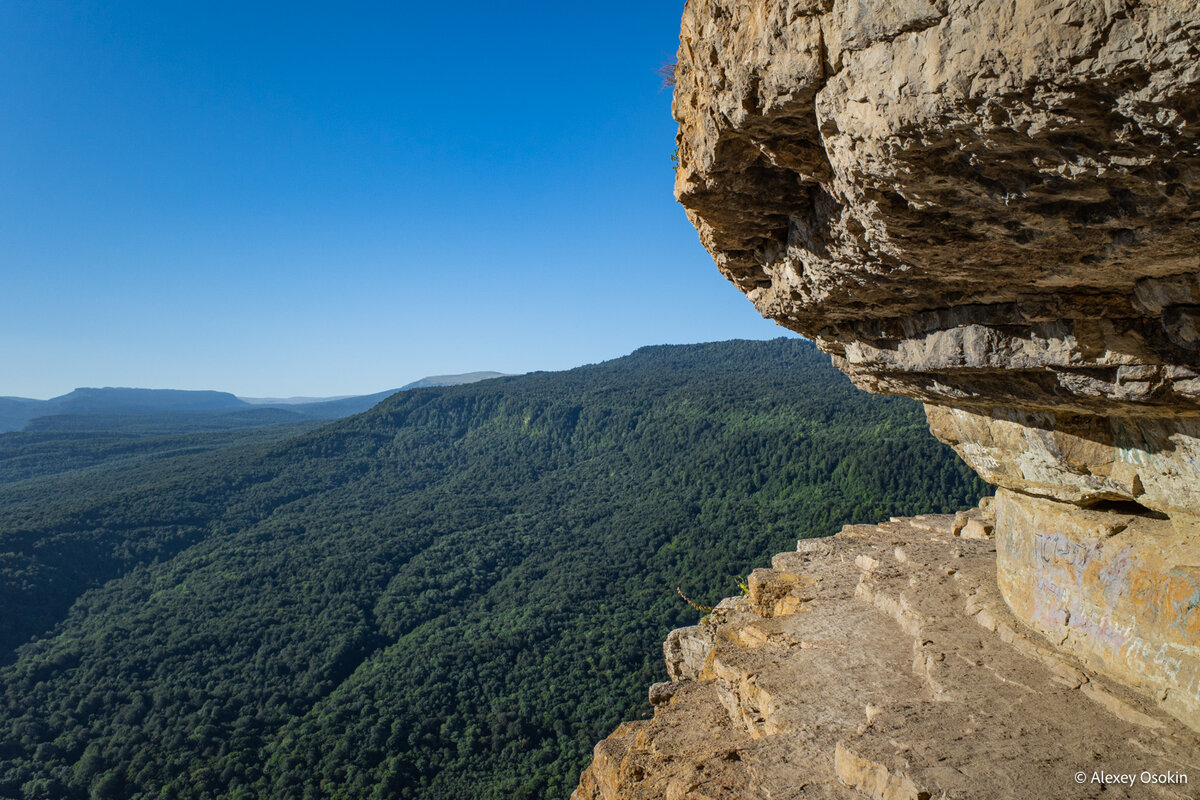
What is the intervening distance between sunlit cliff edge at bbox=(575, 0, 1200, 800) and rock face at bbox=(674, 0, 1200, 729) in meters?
0.02

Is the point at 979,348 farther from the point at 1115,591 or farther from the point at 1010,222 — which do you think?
the point at 1115,591

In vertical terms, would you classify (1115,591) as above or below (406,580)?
above

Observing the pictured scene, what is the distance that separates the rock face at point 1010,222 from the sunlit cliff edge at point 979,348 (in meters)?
0.02

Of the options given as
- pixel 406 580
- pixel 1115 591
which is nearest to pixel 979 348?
pixel 1115 591

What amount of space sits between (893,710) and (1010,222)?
7.78 m

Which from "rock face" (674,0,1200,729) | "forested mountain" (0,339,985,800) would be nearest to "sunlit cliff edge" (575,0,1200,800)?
"rock face" (674,0,1200,729)

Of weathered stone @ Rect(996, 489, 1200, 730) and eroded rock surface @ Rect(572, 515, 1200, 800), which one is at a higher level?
weathered stone @ Rect(996, 489, 1200, 730)

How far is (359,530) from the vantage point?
98750mm

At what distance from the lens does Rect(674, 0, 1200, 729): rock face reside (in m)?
2.52

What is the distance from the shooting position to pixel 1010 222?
3.62 metres

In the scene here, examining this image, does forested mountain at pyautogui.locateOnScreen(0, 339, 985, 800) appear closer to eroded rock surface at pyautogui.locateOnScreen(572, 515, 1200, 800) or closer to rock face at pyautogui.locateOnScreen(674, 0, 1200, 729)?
eroded rock surface at pyautogui.locateOnScreen(572, 515, 1200, 800)

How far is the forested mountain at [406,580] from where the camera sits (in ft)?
153

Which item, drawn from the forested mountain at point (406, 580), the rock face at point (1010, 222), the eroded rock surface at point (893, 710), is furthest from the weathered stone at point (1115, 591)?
the forested mountain at point (406, 580)

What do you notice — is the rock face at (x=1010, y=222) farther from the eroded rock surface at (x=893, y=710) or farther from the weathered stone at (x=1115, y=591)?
the eroded rock surface at (x=893, y=710)
